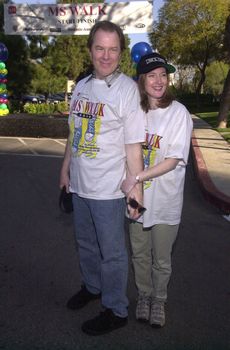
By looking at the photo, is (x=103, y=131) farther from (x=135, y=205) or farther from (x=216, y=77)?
(x=216, y=77)

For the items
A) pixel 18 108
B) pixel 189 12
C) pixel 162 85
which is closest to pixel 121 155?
pixel 162 85

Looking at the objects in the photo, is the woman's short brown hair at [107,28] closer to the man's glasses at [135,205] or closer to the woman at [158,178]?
the woman at [158,178]

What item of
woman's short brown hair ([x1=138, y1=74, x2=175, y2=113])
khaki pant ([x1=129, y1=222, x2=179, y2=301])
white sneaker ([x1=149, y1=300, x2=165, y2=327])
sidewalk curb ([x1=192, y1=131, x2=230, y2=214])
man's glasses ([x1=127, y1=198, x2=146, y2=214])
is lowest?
sidewalk curb ([x1=192, y1=131, x2=230, y2=214])

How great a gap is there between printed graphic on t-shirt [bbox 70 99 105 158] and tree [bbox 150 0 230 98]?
3147 centimetres

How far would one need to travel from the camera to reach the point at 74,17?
52.9ft

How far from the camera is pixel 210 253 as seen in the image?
14.7ft

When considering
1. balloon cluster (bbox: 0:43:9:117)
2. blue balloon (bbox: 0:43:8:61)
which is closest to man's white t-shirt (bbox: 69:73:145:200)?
balloon cluster (bbox: 0:43:9:117)

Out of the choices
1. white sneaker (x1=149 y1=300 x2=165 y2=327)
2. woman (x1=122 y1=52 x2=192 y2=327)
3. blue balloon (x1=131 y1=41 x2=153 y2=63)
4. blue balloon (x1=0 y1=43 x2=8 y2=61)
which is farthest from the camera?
blue balloon (x1=0 y1=43 x2=8 y2=61)

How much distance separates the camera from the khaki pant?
294cm

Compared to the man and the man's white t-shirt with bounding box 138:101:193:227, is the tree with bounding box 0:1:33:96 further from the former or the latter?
the man's white t-shirt with bounding box 138:101:193:227

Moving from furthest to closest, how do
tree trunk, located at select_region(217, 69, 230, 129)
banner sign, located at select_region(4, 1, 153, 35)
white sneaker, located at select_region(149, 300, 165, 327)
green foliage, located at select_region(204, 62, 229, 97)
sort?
green foliage, located at select_region(204, 62, 229, 97)
tree trunk, located at select_region(217, 69, 230, 129)
banner sign, located at select_region(4, 1, 153, 35)
white sneaker, located at select_region(149, 300, 165, 327)

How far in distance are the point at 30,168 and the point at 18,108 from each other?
1344 centimetres

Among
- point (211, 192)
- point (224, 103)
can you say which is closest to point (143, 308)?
point (211, 192)

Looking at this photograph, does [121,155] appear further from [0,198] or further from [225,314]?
[0,198]
